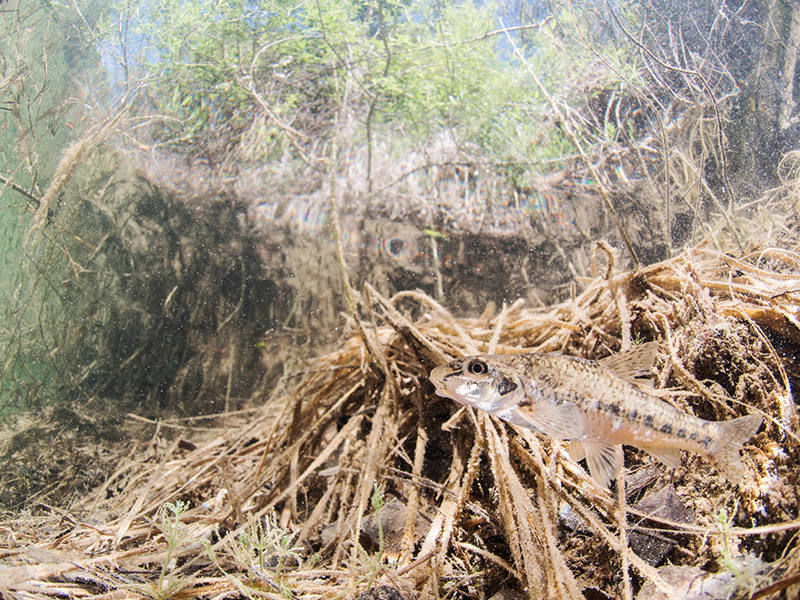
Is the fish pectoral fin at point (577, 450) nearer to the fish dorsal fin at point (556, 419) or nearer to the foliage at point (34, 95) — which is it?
the fish dorsal fin at point (556, 419)

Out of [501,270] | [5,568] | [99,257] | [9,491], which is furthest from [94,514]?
[501,270]

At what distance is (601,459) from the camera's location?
1426 millimetres

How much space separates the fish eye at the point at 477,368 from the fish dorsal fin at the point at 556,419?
156 millimetres

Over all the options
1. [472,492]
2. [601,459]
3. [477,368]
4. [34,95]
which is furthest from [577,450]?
[34,95]

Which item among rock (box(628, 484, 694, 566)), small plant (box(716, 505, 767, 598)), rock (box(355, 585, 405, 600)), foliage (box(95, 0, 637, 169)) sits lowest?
rock (box(628, 484, 694, 566))

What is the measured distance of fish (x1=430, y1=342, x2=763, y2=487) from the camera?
1310 millimetres

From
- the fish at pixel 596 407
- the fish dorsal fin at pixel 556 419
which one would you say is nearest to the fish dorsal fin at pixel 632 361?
the fish at pixel 596 407

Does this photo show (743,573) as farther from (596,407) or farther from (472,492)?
(472,492)

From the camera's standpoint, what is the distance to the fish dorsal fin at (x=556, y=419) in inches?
48.9

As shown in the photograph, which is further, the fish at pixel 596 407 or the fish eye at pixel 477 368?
the fish eye at pixel 477 368

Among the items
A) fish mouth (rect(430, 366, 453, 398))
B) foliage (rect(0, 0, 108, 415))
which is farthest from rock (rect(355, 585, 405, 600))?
foliage (rect(0, 0, 108, 415))

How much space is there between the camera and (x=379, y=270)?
4.99m

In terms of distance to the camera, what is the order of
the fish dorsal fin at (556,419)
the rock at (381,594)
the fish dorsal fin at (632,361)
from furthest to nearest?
the rock at (381,594), the fish dorsal fin at (632,361), the fish dorsal fin at (556,419)

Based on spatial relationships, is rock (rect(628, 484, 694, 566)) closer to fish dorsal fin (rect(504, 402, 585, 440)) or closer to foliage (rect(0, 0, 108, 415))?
fish dorsal fin (rect(504, 402, 585, 440))
